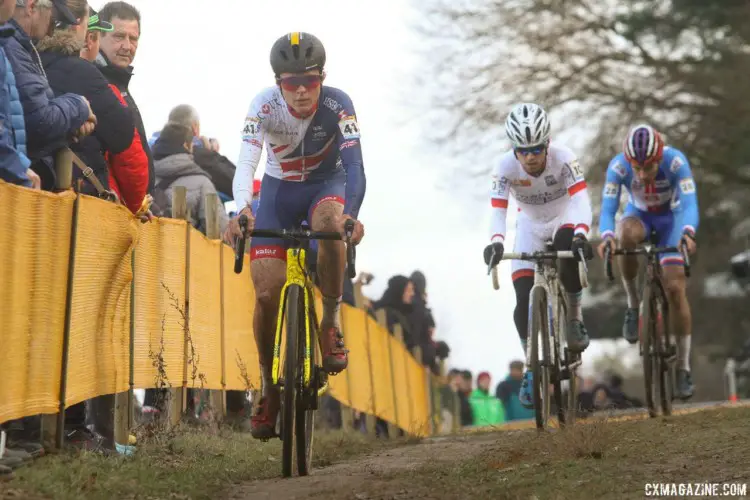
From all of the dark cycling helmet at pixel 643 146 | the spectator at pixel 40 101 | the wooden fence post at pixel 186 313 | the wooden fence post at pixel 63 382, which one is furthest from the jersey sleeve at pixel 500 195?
the wooden fence post at pixel 63 382

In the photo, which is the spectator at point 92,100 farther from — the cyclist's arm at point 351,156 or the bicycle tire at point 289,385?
the bicycle tire at point 289,385

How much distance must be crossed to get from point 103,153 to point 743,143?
23.2 m

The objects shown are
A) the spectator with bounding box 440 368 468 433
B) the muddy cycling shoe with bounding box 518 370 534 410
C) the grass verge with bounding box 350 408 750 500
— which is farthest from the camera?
the spectator with bounding box 440 368 468 433

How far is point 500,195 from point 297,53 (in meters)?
3.52

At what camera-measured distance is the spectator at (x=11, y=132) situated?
7.19m

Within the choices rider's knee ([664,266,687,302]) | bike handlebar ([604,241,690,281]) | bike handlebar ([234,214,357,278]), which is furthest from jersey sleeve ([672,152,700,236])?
bike handlebar ([234,214,357,278])

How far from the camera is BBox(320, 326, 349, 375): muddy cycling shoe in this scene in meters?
8.28

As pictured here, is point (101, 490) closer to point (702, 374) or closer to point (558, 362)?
point (558, 362)

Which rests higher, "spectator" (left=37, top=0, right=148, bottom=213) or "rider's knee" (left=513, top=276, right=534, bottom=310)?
"spectator" (left=37, top=0, right=148, bottom=213)

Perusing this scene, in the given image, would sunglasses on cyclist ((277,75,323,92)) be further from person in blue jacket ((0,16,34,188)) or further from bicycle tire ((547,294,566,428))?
bicycle tire ((547,294,566,428))

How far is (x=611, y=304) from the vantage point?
4216cm

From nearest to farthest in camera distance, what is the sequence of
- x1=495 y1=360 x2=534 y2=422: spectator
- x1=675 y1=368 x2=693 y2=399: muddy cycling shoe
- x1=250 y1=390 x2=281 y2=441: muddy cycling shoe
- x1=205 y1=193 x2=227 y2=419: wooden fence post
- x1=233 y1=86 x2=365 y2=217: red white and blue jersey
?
x1=250 y1=390 x2=281 y2=441: muddy cycling shoe → x1=233 y1=86 x2=365 y2=217: red white and blue jersey → x1=205 y1=193 x2=227 y2=419: wooden fence post → x1=675 y1=368 x2=693 y2=399: muddy cycling shoe → x1=495 y1=360 x2=534 y2=422: spectator

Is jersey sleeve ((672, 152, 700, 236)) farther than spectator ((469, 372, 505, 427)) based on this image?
No

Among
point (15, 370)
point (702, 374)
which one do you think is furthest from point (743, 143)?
point (702, 374)
